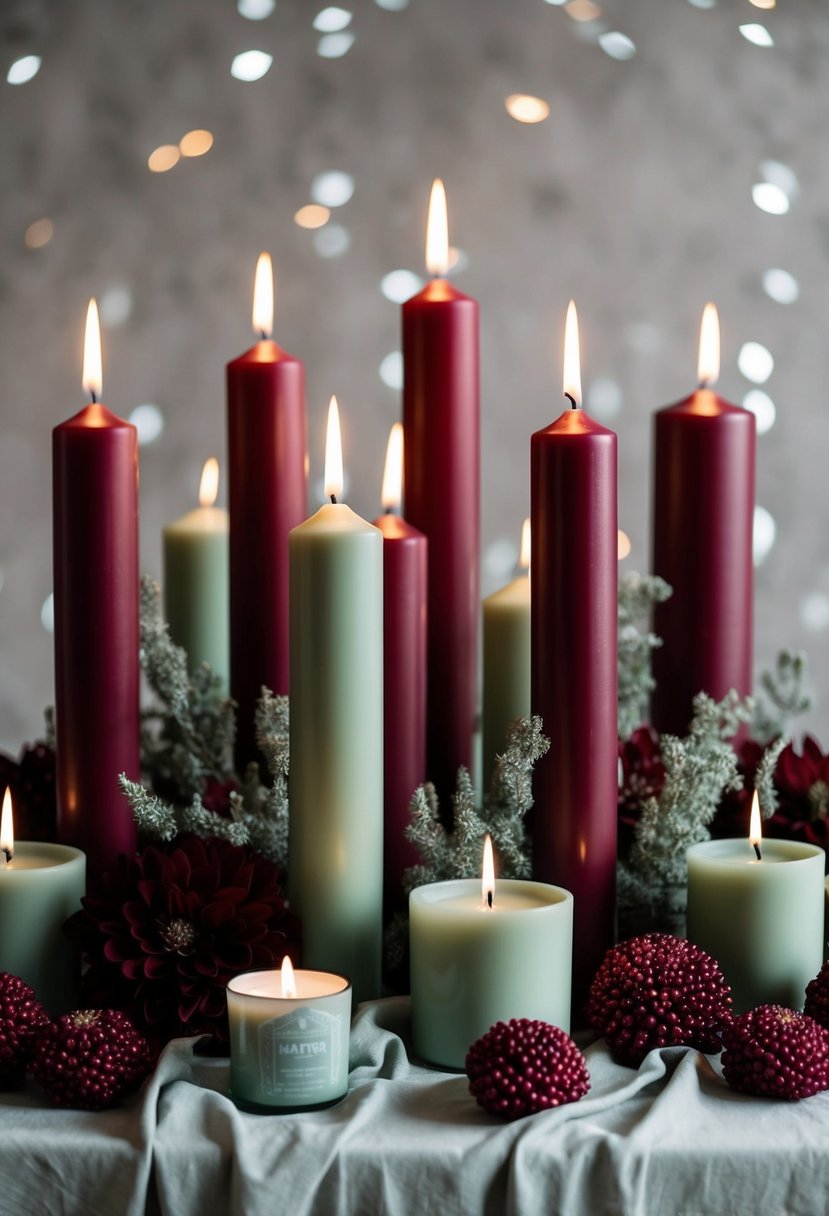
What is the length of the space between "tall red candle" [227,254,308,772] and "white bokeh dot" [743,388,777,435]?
91cm

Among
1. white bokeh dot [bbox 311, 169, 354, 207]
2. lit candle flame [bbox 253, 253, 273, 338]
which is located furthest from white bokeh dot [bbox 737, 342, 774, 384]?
lit candle flame [bbox 253, 253, 273, 338]

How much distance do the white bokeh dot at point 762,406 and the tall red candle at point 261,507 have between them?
905 mm

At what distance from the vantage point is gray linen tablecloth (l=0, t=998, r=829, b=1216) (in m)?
0.49

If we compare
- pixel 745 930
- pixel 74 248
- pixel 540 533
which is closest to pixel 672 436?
pixel 540 533

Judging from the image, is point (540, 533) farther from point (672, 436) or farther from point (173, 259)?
point (173, 259)

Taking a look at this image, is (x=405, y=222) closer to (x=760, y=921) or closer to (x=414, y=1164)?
(x=760, y=921)

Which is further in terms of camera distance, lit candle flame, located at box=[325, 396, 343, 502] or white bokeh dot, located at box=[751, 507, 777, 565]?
white bokeh dot, located at box=[751, 507, 777, 565]

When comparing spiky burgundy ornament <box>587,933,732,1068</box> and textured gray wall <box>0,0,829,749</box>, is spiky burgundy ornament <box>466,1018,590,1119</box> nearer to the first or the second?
spiky burgundy ornament <box>587,933,732,1068</box>

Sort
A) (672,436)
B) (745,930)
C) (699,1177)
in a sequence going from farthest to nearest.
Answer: (672,436) → (745,930) → (699,1177)

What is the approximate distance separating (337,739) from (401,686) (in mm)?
68

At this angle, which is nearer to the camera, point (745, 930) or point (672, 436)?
point (745, 930)

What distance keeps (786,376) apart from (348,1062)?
46.2 inches

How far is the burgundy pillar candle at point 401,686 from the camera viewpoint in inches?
27.0

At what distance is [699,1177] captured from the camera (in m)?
0.49
